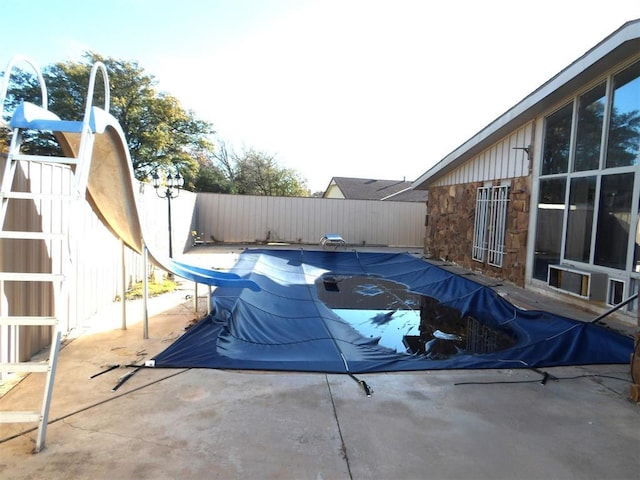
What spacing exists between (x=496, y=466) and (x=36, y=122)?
362 centimetres

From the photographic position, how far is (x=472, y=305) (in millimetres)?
6406

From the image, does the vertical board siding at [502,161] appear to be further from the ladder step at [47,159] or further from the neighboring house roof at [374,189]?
the neighboring house roof at [374,189]

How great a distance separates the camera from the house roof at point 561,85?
16.2ft

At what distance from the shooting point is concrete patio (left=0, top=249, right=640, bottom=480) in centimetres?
213

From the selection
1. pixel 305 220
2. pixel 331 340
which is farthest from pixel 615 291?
pixel 305 220

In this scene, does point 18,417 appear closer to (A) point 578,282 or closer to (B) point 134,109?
(A) point 578,282

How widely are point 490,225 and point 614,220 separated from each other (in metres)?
3.43

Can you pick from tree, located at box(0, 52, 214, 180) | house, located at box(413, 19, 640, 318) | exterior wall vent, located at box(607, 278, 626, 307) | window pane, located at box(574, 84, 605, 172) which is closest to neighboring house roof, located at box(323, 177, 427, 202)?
tree, located at box(0, 52, 214, 180)

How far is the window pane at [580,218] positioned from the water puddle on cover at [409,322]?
2.03 metres

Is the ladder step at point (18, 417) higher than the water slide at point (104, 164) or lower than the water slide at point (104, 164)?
lower

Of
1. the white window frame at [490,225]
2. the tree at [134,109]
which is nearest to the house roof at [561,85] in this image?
the white window frame at [490,225]

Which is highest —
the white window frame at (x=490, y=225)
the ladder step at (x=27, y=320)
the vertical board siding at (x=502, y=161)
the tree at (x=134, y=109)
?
the tree at (x=134, y=109)

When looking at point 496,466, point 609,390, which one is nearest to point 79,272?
point 496,466

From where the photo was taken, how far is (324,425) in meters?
2.56
